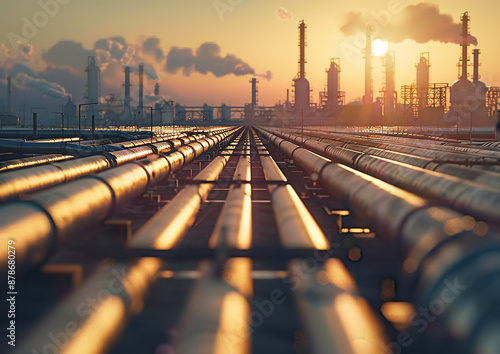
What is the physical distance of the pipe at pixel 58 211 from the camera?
7379mm

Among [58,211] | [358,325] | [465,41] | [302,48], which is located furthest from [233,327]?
[302,48]

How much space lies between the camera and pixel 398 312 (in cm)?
804

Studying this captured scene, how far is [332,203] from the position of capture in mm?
17172

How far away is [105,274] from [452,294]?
14.1ft

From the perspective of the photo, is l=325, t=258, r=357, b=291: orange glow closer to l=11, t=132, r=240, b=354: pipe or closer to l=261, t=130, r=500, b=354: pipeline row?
l=261, t=130, r=500, b=354: pipeline row

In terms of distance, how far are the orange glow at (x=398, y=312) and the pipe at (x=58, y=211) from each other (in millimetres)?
5680

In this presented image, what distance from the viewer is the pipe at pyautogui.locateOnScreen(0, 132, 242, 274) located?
7.38 m

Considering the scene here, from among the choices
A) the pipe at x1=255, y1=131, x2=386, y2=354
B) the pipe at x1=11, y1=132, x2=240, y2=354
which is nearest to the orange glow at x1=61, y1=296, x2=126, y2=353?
the pipe at x1=11, y1=132, x2=240, y2=354

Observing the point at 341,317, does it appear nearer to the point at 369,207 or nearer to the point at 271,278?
the point at 271,278

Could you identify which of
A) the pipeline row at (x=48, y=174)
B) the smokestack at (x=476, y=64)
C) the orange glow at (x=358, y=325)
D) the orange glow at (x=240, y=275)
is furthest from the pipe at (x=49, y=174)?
the smokestack at (x=476, y=64)

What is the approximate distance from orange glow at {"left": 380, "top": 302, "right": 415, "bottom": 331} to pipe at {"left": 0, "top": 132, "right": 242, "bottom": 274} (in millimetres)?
5680

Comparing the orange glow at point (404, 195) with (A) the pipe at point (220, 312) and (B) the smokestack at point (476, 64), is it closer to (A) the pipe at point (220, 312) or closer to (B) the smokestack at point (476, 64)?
(A) the pipe at point (220, 312)

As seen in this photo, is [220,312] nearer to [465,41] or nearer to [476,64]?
[465,41]

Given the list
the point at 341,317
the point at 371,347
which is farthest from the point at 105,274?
the point at 371,347
